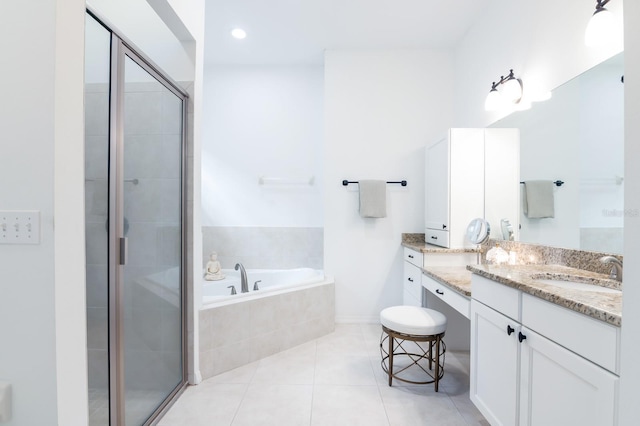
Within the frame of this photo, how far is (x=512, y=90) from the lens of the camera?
209cm

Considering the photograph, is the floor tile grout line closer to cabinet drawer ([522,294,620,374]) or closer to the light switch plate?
the light switch plate

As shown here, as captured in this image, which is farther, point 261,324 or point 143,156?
point 261,324

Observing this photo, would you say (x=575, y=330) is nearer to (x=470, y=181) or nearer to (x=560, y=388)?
(x=560, y=388)

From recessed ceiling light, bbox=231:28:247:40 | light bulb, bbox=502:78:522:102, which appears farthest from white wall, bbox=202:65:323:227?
light bulb, bbox=502:78:522:102

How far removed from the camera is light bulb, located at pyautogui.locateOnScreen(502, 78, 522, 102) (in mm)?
2068

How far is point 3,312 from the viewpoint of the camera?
36.6 inches

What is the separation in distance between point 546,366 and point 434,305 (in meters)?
1.61

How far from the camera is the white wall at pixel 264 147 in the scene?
11.6 ft

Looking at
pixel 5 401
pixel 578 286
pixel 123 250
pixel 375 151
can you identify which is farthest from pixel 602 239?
pixel 5 401

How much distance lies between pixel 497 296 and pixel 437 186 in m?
1.58

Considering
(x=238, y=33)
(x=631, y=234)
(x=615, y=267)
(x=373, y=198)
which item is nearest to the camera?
(x=631, y=234)

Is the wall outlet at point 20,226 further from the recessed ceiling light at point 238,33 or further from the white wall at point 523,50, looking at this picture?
the recessed ceiling light at point 238,33

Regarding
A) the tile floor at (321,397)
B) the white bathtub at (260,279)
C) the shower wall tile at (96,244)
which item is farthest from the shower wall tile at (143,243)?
the white bathtub at (260,279)

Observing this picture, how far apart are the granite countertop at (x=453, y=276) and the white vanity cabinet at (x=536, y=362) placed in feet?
0.61
